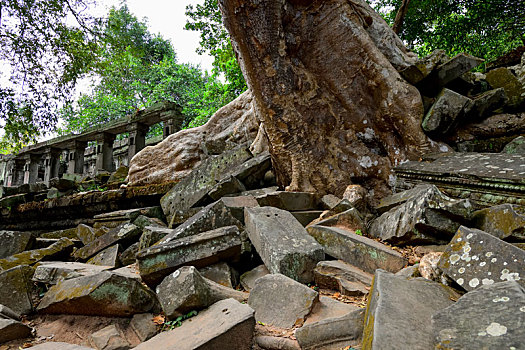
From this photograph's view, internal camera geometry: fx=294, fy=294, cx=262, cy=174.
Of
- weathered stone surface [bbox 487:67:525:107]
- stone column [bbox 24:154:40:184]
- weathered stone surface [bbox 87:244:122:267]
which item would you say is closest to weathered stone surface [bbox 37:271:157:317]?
weathered stone surface [bbox 87:244:122:267]

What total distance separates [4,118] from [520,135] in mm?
11951

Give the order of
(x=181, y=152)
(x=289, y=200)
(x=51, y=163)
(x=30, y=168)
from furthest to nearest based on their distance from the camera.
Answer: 1. (x=30, y=168)
2. (x=51, y=163)
3. (x=181, y=152)
4. (x=289, y=200)

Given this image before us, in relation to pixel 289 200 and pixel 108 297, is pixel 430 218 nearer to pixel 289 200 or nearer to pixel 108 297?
pixel 289 200

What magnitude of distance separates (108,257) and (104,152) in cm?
718

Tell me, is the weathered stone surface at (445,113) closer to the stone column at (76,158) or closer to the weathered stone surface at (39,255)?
the weathered stone surface at (39,255)

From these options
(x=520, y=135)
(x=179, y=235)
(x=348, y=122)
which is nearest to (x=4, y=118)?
(x=179, y=235)

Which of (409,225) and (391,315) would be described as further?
(409,225)

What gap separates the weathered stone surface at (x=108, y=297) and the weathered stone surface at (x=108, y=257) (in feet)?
3.61

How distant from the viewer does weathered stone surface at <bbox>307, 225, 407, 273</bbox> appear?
245cm

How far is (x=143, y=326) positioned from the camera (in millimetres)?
2043

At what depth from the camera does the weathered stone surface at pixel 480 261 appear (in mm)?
1467

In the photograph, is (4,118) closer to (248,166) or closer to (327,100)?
(248,166)

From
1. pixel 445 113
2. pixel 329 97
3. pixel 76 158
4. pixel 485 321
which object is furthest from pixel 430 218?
pixel 76 158

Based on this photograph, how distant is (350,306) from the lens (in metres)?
2.00
